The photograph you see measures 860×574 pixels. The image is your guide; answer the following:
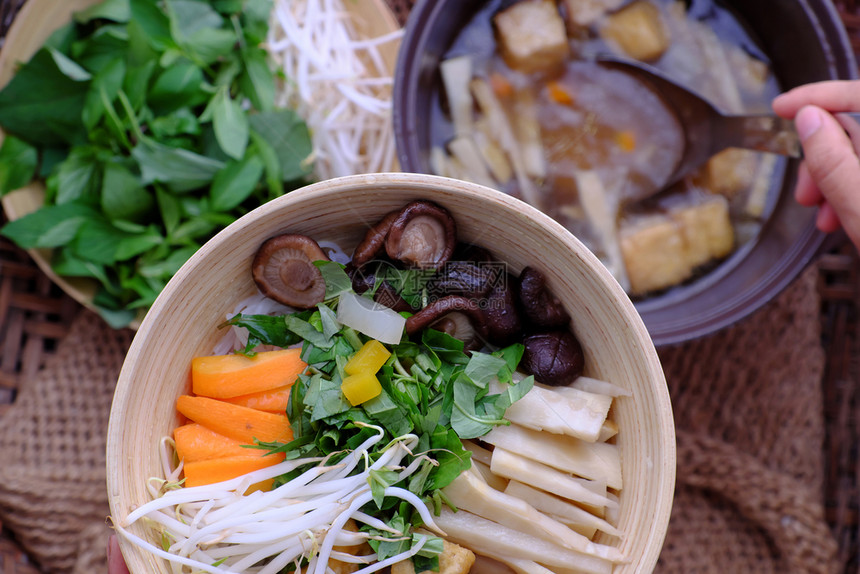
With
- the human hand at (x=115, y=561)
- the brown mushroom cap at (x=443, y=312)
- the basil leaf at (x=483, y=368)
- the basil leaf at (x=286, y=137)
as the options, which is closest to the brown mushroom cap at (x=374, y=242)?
the brown mushroom cap at (x=443, y=312)

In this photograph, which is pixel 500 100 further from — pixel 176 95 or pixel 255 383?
pixel 255 383

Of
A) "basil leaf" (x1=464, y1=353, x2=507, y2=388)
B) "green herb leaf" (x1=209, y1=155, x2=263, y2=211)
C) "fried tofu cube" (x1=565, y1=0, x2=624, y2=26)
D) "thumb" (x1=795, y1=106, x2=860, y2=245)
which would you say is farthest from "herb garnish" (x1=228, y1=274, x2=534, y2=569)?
"fried tofu cube" (x1=565, y1=0, x2=624, y2=26)

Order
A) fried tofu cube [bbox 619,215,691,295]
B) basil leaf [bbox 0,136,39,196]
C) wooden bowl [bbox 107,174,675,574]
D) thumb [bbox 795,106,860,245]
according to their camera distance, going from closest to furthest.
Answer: wooden bowl [bbox 107,174,675,574], thumb [bbox 795,106,860,245], fried tofu cube [bbox 619,215,691,295], basil leaf [bbox 0,136,39,196]

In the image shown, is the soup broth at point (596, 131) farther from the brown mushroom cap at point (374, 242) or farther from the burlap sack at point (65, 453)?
the burlap sack at point (65, 453)

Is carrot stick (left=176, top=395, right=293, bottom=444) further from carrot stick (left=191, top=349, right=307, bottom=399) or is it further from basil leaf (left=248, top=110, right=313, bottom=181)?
basil leaf (left=248, top=110, right=313, bottom=181)

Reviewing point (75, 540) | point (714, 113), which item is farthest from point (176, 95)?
point (714, 113)

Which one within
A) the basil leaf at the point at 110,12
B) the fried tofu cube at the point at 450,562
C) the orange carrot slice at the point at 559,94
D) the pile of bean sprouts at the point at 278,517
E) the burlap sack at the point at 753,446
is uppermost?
the basil leaf at the point at 110,12
